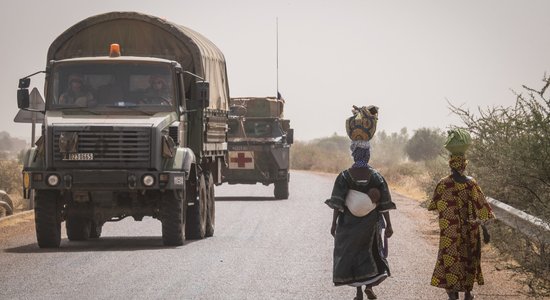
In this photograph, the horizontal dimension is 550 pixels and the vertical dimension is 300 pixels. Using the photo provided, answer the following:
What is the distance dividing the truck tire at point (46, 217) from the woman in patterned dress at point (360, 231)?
7178mm

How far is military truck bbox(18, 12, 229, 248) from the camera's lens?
16891mm

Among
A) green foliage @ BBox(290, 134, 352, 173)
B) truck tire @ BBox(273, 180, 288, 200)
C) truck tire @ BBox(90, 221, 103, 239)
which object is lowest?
green foliage @ BBox(290, 134, 352, 173)

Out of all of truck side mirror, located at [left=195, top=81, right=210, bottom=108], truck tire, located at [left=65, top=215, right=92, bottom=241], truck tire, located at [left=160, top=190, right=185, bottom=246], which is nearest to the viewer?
truck tire, located at [left=160, top=190, right=185, bottom=246]

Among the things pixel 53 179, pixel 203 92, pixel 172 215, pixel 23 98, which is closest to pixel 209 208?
pixel 172 215

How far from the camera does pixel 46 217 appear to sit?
55.8 feet

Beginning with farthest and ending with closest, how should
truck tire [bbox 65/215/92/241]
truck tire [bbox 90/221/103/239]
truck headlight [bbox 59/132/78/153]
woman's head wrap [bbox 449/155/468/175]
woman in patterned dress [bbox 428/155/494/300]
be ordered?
truck tire [bbox 90/221/103/239] < truck tire [bbox 65/215/92/241] < truck headlight [bbox 59/132/78/153] < woman's head wrap [bbox 449/155/468/175] < woman in patterned dress [bbox 428/155/494/300]

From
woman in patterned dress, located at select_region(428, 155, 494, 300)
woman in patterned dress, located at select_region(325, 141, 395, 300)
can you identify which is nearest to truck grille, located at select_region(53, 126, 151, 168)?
woman in patterned dress, located at select_region(325, 141, 395, 300)

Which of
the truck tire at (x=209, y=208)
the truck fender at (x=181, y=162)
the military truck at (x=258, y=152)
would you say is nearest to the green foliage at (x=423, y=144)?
the military truck at (x=258, y=152)

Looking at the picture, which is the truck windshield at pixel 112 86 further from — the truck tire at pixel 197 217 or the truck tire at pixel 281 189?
the truck tire at pixel 281 189

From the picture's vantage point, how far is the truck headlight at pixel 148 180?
54.9 ft

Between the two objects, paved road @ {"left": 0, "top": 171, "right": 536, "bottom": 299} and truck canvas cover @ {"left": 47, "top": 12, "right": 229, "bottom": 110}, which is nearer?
paved road @ {"left": 0, "top": 171, "right": 536, "bottom": 299}

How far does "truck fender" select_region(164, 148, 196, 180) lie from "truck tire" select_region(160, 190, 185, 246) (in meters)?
0.34

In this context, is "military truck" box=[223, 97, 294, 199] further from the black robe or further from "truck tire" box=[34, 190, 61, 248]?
the black robe

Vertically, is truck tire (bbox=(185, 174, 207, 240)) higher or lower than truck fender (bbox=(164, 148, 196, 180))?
lower
